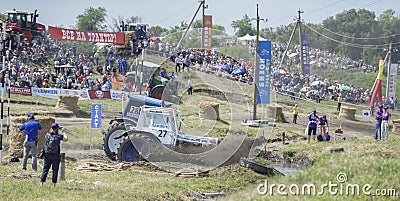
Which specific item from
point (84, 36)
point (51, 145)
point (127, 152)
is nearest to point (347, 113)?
point (84, 36)

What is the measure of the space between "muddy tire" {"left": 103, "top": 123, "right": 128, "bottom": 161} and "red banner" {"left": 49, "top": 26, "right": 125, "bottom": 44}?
79.4 ft

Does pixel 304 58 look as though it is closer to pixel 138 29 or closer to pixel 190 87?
pixel 138 29

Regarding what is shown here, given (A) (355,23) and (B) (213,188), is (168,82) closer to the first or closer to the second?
(B) (213,188)

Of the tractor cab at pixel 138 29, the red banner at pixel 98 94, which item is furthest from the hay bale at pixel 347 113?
the tractor cab at pixel 138 29

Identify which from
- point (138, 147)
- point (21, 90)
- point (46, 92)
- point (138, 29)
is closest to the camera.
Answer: point (138, 147)

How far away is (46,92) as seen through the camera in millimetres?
37594

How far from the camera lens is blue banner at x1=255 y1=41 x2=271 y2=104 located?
28516 mm

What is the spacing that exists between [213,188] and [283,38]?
282ft

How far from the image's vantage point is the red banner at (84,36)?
4400 cm

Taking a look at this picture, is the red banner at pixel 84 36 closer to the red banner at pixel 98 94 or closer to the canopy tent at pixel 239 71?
the red banner at pixel 98 94

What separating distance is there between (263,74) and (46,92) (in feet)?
49.1

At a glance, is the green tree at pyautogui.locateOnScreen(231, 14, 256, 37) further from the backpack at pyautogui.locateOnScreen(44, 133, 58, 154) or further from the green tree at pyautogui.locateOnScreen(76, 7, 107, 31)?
the backpack at pyautogui.locateOnScreen(44, 133, 58, 154)

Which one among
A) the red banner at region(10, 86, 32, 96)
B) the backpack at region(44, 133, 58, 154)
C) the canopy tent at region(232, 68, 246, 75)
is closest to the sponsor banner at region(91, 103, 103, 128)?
the canopy tent at region(232, 68, 246, 75)

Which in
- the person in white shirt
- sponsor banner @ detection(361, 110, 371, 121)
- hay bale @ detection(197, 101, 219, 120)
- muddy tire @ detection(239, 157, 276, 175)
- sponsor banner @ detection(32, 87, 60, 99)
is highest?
the person in white shirt
